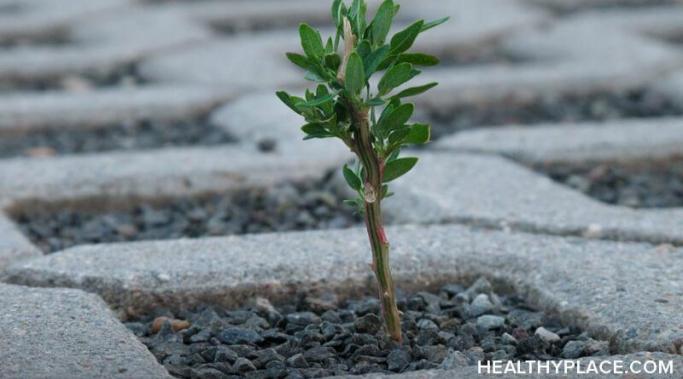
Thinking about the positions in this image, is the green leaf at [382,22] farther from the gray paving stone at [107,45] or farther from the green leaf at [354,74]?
the gray paving stone at [107,45]

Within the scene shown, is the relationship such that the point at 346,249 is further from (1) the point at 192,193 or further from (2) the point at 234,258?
(1) the point at 192,193

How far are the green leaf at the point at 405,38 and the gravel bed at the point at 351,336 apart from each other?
11.1 inches

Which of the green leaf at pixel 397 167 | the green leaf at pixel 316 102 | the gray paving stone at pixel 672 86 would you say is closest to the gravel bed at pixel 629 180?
the gray paving stone at pixel 672 86

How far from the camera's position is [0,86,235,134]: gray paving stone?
236cm

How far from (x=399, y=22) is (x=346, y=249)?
2.12m

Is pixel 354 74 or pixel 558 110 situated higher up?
pixel 354 74

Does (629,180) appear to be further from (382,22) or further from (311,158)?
(382,22)

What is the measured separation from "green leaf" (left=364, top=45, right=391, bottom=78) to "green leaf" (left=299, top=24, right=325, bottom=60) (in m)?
0.04

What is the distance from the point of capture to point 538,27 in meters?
3.28

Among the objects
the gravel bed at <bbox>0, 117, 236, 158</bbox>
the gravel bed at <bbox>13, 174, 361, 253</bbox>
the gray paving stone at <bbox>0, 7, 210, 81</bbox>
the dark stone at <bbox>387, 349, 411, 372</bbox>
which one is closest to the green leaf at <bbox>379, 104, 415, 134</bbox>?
the dark stone at <bbox>387, 349, 411, 372</bbox>

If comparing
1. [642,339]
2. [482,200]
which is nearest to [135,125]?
[482,200]

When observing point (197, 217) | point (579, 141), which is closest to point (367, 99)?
point (197, 217)

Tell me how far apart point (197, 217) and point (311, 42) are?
2.33 feet

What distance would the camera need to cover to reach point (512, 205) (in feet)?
5.43
